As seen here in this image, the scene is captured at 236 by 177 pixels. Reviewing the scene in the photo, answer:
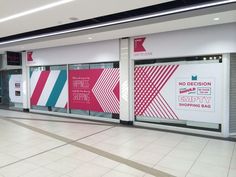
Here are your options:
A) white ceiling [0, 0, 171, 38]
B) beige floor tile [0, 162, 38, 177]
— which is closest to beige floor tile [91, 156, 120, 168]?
beige floor tile [0, 162, 38, 177]

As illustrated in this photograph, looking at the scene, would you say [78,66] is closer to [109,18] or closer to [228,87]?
[109,18]

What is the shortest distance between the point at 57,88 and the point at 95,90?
2.13 m

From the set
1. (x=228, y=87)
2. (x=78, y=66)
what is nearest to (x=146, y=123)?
(x=228, y=87)

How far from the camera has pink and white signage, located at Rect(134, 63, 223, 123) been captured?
5.62m

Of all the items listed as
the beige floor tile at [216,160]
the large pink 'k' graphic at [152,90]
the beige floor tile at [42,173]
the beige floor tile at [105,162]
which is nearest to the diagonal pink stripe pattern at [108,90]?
the large pink 'k' graphic at [152,90]

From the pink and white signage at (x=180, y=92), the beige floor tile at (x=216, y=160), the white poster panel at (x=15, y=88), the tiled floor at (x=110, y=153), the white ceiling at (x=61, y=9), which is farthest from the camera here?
the white poster panel at (x=15, y=88)

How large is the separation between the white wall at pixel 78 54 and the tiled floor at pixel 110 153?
260 cm

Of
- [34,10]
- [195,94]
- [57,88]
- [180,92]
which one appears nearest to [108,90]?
[180,92]

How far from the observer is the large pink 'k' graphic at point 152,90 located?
20.9ft

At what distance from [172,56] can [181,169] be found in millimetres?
3393

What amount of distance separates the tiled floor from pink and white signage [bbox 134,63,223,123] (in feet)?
2.33

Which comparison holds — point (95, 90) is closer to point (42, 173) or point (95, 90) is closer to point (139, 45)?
point (139, 45)

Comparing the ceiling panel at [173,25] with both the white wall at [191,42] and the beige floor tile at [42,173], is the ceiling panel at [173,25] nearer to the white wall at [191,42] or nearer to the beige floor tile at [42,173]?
the white wall at [191,42]

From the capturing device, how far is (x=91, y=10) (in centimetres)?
455
